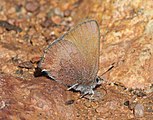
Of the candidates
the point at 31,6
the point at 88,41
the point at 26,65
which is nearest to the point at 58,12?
the point at 31,6

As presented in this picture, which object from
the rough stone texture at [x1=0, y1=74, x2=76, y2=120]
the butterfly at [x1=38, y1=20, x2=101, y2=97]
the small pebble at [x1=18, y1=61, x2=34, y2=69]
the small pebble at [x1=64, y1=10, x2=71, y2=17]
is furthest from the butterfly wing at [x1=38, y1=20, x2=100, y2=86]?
the small pebble at [x1=64, y1=10, x2=71, y2=17]

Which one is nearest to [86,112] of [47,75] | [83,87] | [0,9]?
[83,87]

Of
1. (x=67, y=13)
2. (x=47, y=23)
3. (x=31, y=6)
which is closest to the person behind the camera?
(x=47, y=23)

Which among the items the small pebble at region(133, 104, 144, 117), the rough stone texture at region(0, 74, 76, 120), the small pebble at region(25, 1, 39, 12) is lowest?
the small pebble at region(133, 104, 144, 117)

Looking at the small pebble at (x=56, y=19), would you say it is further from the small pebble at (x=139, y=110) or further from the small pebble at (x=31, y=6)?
the small pebble at (x=139, y=110)

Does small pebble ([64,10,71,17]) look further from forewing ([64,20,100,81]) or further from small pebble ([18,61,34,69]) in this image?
forewing ([64,20,100,81])

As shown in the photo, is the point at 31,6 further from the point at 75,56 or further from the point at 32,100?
the point at 32,100

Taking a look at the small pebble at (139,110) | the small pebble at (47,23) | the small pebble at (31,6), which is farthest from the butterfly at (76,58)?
the small pebble at (31,6)
